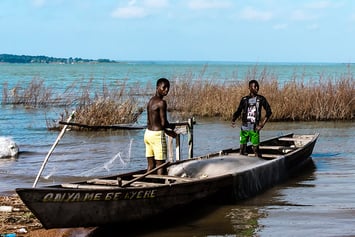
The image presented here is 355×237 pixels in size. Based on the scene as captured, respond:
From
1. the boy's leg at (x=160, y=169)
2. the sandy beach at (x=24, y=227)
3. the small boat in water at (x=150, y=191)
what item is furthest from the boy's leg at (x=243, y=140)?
the sandy beach at (x=24, y=227)

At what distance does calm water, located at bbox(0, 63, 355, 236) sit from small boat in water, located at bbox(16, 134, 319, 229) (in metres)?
0.25

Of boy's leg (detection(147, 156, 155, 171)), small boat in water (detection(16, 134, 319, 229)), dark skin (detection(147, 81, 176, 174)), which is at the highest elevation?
dark skin (detection(147, 81, 176, 174))

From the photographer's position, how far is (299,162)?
1182 cm

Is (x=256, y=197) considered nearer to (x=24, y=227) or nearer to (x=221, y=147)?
(x=24, y=227)

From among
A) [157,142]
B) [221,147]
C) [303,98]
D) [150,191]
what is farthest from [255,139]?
[303,98]

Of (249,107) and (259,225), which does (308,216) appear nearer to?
(259,225)

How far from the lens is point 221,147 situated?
15.5 m

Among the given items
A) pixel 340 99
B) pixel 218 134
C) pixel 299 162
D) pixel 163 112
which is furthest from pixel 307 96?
pixel 163 112

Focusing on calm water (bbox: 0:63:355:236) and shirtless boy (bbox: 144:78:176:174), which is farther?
shirtless boy (bbox: 144:78:176:174)

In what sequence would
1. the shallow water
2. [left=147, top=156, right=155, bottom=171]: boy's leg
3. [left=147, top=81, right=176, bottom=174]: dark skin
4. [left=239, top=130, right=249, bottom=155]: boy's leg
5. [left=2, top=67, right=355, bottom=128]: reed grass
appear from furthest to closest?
[left=2, top=67, right=355, bottom=128]: reed grass, [left=239, top=130, right=249, bottom=155]: boy's leg, [left=147, top=156, right=155, bottom=171]: boy's leg, [left=147, top=81, right=176, bottom=174]: dark skin, the shallow water

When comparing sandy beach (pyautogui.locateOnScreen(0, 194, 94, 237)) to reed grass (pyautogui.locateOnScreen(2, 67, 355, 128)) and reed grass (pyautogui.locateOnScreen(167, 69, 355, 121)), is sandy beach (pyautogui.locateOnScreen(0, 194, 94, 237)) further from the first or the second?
reed grass (pyautogui.locateOnScreen(167, 69, 355, 121))


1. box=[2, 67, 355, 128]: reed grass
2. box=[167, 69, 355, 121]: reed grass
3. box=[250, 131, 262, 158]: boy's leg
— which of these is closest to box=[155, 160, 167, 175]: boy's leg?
box=[250, 131, 262, 158]: boy's leg

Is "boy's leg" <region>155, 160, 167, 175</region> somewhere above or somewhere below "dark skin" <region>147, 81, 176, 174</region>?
below

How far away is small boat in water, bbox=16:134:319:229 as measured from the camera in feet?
21.5
